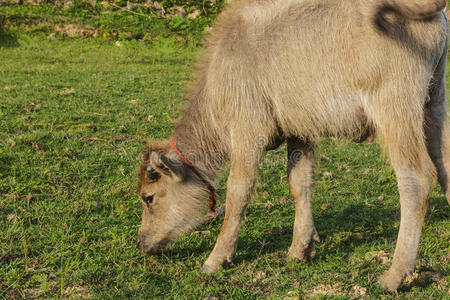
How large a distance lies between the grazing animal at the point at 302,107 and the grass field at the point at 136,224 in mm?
227

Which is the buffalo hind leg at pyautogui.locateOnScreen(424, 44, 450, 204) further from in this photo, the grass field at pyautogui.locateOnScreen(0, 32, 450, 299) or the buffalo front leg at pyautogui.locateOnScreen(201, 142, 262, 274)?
the buffalo front leg at pyautogui.locateOnScreen(201, 142, 262, 274)

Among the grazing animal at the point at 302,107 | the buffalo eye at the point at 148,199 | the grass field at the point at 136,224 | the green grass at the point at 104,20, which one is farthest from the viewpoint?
the green grass at the point at 104,20

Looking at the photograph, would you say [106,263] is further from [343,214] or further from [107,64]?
[107,64]

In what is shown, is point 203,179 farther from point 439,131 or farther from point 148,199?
point 439,131

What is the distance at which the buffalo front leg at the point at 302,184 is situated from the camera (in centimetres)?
401

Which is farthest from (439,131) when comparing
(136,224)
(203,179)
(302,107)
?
(136,224)

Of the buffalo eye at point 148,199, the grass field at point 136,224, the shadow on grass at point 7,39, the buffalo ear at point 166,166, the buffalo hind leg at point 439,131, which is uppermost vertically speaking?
the buffalo hind leg at point 439,131

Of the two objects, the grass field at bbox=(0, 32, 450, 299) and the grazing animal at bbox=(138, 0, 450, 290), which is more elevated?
the grazing animal at bbox=(138, 0, 450, 290)

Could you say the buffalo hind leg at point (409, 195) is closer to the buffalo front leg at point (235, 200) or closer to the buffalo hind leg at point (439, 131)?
the buffalo hind leg at point (439, 131)

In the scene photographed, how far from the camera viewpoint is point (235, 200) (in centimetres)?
371

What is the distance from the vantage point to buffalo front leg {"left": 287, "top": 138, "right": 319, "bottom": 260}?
401 centimetres

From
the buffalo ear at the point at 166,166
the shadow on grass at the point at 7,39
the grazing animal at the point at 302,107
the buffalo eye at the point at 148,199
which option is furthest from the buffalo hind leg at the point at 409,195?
the shadow on grass at the point at 7,39

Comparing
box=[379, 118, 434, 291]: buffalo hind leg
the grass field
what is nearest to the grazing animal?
box=[379, 118, 434, 291]: buffalo hind leg

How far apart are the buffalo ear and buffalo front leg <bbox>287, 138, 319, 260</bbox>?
39.4 inches
